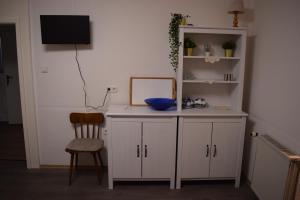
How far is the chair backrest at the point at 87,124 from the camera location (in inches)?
109

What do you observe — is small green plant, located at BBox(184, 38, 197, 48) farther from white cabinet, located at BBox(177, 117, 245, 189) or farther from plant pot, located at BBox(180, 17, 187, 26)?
white cabinet, located at BBox(177, 117, 245, 189)

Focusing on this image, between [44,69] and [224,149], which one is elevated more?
[44,69]

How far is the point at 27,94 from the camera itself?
276 centimetres

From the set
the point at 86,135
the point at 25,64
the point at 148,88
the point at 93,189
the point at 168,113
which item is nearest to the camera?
the point at 168,113

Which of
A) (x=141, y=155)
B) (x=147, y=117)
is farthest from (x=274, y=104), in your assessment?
(x=141, y=155)

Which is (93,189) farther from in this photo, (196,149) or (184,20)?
(184,20)

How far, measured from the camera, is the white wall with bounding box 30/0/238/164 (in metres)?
2.65

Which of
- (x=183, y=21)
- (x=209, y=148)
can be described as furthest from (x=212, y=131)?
(x=183, y=21)

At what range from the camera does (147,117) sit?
7.80 ft

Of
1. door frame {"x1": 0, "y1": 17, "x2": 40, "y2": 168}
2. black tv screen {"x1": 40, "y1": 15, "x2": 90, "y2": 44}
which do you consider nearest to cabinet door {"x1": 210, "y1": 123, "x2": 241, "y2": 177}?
black tv screen {"x1": 40, "y1": 15, "x2": 90, "y2": 44}

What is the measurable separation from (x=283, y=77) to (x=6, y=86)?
16.9ft

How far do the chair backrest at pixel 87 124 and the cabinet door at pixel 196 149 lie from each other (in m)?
1.13

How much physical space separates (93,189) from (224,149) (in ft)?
5.23

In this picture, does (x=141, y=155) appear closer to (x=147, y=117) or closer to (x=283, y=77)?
(x=147, y=117)
